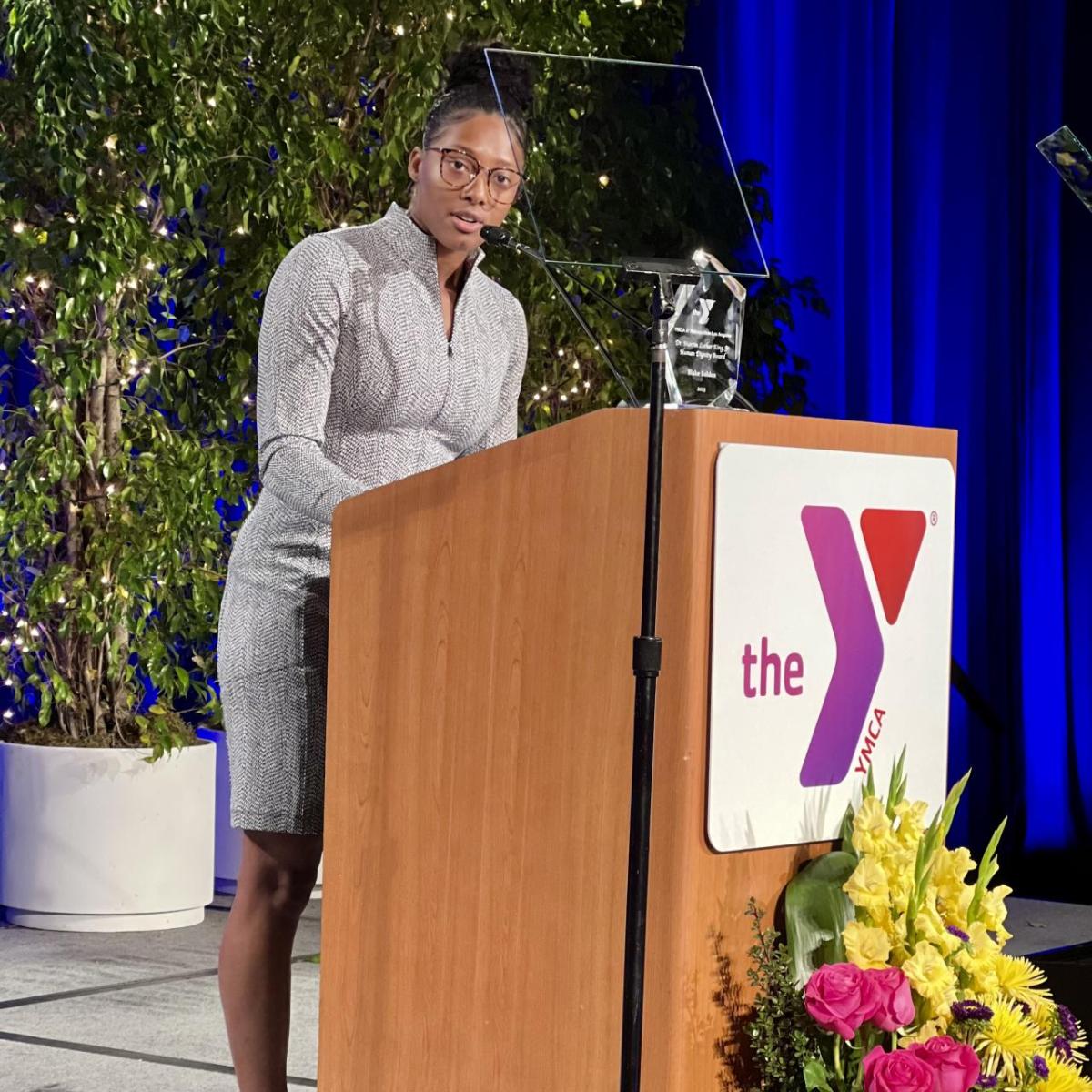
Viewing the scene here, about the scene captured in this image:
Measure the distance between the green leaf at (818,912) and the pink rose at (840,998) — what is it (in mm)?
31

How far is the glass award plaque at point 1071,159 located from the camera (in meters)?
2.19

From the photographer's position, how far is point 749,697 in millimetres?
1408

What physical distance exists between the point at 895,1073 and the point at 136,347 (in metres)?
3.13

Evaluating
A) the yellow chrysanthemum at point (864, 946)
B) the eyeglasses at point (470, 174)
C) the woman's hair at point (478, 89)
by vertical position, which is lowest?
the yellow chrysanthemum at point (864, 946)

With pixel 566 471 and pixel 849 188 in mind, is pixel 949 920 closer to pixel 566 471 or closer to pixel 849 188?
pixel 566 471

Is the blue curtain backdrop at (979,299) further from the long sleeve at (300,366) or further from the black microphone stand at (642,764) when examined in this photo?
the black microphone stand at (642,764)

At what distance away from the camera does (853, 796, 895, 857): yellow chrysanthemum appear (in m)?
1.44

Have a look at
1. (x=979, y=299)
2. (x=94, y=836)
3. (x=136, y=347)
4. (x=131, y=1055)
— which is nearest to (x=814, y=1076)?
(x=131, y=1055)

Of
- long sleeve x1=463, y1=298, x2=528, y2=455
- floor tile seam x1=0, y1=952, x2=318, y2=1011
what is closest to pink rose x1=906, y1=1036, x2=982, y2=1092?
long sleeve x1=463, y1=298, x2=528, y2=455

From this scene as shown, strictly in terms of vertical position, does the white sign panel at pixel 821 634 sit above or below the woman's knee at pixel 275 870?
above

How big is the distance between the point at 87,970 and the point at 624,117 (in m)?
2.55

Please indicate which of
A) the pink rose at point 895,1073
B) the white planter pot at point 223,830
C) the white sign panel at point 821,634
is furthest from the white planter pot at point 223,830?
the pink rose at point 895,1073

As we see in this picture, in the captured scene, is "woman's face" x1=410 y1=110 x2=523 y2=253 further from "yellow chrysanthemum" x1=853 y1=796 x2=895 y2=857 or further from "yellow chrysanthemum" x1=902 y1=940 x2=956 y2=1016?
"yellow chrysanthemum" x1=902 y1=940 x2=956 y2=1016

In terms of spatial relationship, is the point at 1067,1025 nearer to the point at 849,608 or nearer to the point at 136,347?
the point at 849,608
